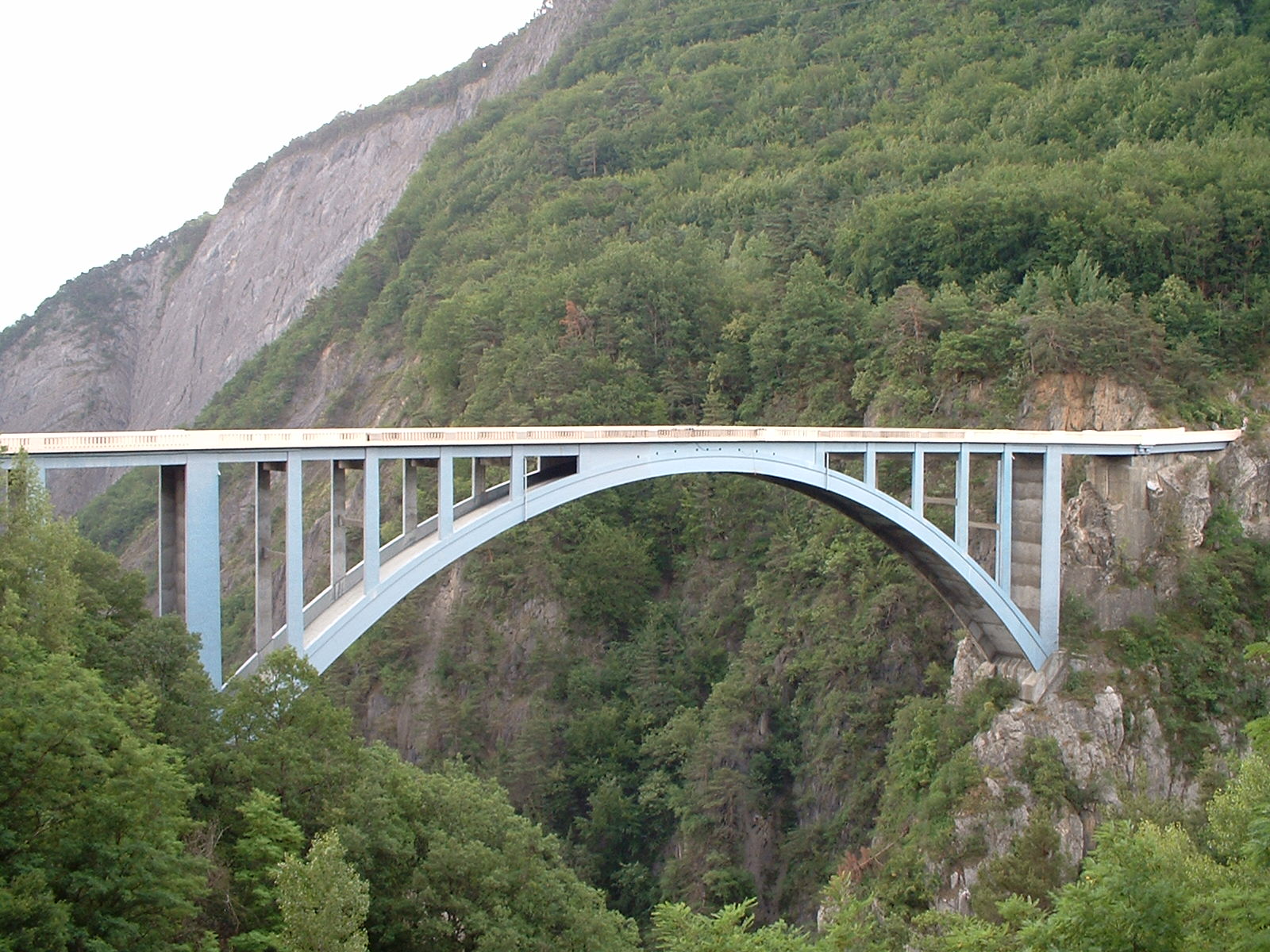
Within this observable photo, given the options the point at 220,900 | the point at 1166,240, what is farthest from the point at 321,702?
the point at 1166,240

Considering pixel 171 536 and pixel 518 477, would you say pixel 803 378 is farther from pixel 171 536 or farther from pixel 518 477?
pixel 171 536

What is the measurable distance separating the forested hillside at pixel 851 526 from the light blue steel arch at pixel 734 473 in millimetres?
1755

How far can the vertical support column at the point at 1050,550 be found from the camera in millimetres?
24562

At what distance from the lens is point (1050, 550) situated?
80.5 ft

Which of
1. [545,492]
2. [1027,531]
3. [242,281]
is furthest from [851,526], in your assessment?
[242,281]

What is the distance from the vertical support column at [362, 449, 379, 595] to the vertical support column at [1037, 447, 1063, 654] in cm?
1496

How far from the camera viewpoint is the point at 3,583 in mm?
11258

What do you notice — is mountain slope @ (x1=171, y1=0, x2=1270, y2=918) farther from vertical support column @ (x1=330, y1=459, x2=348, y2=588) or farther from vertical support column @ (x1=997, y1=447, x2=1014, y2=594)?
vertical support column @ (x1=330, y1=459, x2=348, y2=588)

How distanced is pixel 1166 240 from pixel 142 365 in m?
80.3

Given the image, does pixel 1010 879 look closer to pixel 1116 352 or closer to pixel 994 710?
pixel 994 710

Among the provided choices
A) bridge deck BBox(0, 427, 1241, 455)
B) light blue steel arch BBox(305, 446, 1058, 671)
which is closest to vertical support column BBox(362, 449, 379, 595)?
light blue steel arch BBox(305, 446, 1058, 671)

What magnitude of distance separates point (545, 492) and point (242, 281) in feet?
243

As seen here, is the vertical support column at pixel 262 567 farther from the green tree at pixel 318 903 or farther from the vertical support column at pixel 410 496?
the green tree at pixel 318 903

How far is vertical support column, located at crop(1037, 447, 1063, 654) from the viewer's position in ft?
80.6
